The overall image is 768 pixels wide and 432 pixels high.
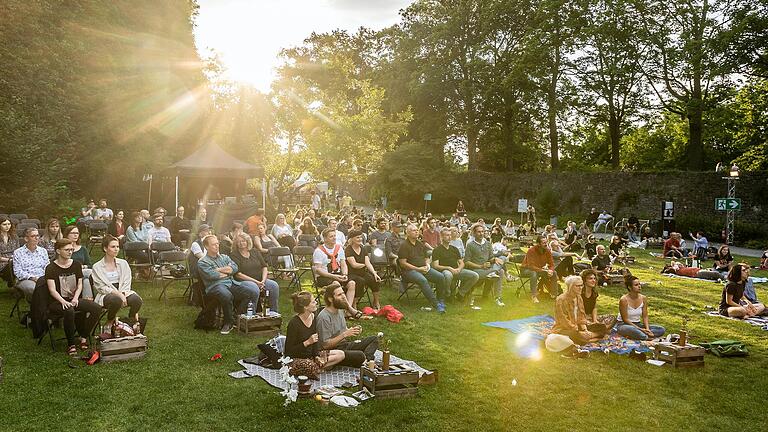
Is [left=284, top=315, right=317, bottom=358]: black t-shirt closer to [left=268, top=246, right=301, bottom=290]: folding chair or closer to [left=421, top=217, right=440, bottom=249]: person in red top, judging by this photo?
[left=268, top=246, right=301, bottom=290]: folding chair

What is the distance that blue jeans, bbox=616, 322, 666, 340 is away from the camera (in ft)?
27.8

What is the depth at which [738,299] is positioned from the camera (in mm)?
10688

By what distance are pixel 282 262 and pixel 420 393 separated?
6.84 m

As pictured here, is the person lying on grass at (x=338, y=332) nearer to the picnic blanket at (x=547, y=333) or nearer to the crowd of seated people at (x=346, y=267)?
the crowd of seated people at (x=346, y=267)

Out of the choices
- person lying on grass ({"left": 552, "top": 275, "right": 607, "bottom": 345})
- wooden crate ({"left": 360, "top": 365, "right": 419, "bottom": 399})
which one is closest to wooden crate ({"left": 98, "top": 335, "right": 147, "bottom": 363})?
wooden crate ({"left": 360, "top": 365, "right": 419, "bottom": 399})

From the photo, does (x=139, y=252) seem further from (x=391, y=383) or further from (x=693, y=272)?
(x=693, y=272)

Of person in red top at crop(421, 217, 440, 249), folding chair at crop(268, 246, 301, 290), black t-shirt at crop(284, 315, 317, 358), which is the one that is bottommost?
black t-shirt at crop(284, 315, 317, 358)

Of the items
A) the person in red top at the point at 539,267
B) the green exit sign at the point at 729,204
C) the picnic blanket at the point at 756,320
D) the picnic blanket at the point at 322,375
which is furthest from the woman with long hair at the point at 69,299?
the green exit sign at the point at 729,204

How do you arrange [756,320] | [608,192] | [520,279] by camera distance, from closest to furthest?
[756,320] → [520,279] → [608,192]

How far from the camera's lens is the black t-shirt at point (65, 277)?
23.9ft

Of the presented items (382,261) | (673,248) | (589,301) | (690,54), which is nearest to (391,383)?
(589,301)

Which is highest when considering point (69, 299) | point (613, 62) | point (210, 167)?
point (613, 62)

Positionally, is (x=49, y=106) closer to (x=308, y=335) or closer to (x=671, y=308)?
(x=308, y=335)

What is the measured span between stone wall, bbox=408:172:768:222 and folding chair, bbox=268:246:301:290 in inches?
890
